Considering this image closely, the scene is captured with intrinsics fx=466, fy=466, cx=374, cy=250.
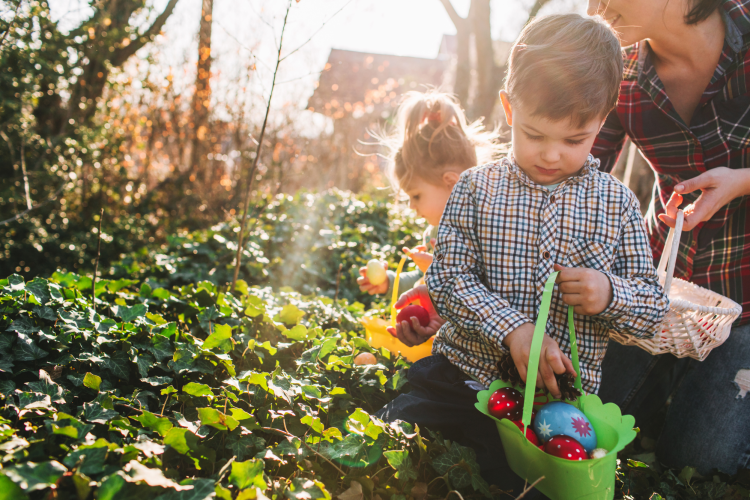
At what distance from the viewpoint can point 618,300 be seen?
137 cm

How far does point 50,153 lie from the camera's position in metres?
4.25

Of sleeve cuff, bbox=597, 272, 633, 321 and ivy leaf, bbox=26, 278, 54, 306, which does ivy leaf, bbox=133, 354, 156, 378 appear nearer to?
ivy leaf, bbox=26, 278, 54, 306

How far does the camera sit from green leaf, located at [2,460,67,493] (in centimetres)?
92

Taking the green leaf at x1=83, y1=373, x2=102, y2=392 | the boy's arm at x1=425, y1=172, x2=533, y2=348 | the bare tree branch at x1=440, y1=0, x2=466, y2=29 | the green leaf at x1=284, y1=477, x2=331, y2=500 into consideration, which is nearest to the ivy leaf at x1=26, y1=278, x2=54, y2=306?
the green leaf at x1=83, y1=373, x2=102, y2=392

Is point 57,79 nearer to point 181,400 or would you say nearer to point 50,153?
point 50,153

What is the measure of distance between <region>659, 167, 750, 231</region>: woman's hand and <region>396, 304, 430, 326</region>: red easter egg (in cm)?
100

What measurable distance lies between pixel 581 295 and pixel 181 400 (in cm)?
126

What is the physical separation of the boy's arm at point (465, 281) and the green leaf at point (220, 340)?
769 mm

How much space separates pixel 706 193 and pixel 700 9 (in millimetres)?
754

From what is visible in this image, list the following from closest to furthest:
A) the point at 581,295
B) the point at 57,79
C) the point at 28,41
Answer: the point at 581,295, the point at 28,41, the point at 57,79

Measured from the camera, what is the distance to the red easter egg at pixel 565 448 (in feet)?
3.94

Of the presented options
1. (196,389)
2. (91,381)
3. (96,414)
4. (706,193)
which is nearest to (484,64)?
(706,193)

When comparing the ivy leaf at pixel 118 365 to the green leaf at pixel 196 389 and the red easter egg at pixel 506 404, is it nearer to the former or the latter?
the green leaf at pixel 196 389

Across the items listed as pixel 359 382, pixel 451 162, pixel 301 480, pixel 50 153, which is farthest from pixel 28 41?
pixel 301 480
